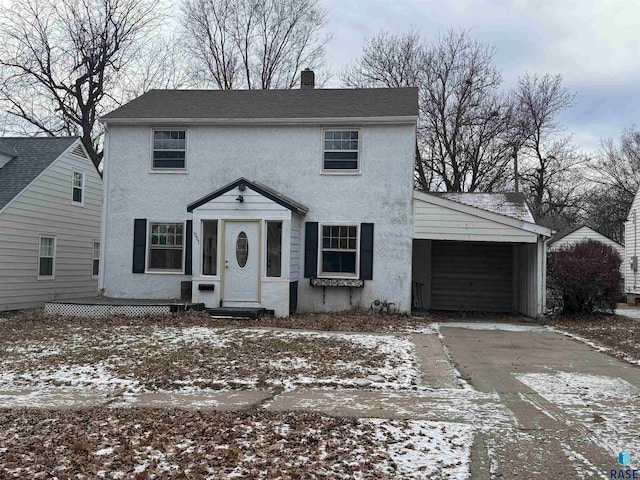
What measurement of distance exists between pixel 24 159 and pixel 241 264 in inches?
353

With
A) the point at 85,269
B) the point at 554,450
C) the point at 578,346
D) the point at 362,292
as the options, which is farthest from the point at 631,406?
the point at 85,269

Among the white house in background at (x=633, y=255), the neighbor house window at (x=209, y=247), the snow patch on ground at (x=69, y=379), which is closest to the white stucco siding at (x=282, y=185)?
the neighbor house window at (x=209, y=247)

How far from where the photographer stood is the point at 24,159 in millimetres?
18109

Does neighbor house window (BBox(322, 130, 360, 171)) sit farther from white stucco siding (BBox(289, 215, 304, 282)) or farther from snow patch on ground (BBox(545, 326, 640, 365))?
snow patch on ground (BBox(545, 326, 640, 365))

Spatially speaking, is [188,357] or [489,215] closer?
[188,357]

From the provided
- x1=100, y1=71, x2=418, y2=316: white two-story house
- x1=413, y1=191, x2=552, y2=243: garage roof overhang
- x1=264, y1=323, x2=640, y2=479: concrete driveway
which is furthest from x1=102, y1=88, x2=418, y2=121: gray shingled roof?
x1=264, y1=323, x2=640, y2=479: concrete driveway

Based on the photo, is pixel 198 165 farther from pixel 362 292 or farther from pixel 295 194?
pixel 362 292

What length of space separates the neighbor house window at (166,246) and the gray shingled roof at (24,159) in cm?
427

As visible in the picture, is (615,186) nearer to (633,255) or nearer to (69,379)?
(633,255)

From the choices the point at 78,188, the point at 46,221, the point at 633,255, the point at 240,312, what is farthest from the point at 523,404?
the point at 633,255

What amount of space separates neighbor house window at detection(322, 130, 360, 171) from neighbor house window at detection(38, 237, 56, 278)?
9.16m

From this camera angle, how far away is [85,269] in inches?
787

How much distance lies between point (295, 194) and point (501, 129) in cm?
1923

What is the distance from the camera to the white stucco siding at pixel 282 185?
49.7 feet
